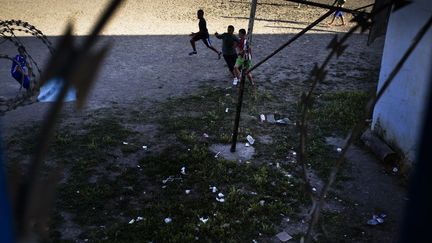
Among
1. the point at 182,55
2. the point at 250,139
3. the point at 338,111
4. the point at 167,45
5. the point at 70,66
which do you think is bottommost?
the point at 250,139

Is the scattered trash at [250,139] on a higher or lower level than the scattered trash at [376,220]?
higher

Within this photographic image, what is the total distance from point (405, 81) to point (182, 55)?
6.17 metres

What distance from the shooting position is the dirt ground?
800cm

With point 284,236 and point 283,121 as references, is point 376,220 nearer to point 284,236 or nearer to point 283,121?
point 284,236

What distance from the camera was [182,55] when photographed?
427 inches

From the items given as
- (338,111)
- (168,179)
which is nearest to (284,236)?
(168,179)

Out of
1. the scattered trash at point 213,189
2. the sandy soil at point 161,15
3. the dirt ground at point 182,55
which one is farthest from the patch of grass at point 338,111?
the sandy soil at point 161,15

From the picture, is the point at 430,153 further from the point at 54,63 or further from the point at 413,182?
the point at 54,63

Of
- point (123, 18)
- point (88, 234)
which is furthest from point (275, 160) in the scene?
point (123, 18)

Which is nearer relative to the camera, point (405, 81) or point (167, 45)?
point (405, 81)

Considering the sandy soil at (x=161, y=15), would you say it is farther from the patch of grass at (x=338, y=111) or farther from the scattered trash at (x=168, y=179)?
the scattered trash at (x=168, y=179)

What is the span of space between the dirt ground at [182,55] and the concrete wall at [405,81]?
1.86ft

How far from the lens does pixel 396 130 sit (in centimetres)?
613

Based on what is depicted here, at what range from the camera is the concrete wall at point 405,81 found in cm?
550
